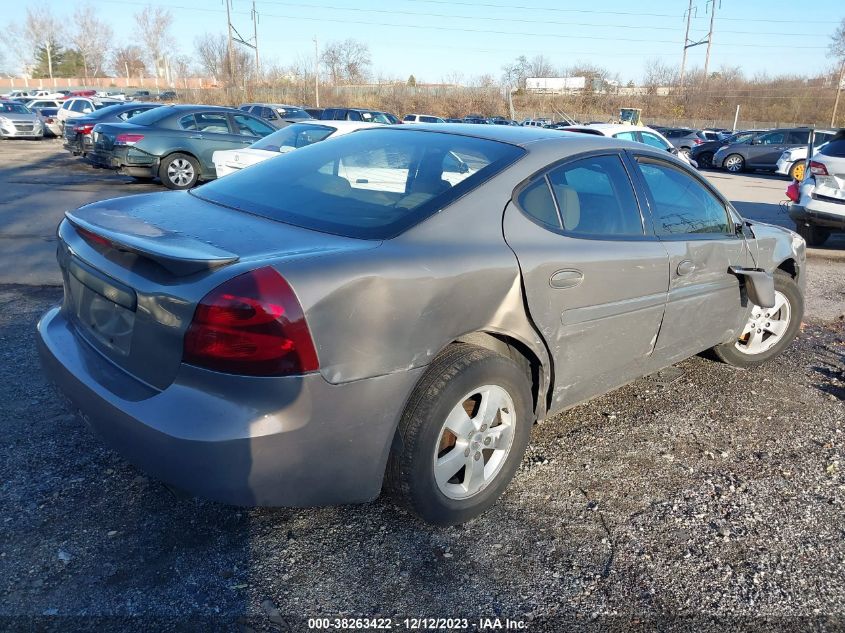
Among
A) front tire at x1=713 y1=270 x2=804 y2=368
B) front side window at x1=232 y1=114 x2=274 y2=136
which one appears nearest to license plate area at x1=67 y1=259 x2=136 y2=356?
front tire at x1=713 y1=270 x2=804 y2=368

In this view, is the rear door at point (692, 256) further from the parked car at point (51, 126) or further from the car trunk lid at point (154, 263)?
the parked car at point (51, 126)

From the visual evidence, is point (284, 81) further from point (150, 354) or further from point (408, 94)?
point (150, 354)

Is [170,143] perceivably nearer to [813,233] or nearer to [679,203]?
[679,203]

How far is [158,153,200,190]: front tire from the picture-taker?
12266mm

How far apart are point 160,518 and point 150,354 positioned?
82cm

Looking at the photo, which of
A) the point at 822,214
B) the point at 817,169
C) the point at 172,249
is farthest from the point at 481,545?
the point at 817,169

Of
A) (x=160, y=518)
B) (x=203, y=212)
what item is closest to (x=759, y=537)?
(x=160, y=518)

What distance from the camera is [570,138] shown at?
325cm

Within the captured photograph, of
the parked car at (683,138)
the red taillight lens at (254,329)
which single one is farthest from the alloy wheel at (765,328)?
the parked car at (683,138)

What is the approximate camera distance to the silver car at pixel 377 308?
208 centimetres

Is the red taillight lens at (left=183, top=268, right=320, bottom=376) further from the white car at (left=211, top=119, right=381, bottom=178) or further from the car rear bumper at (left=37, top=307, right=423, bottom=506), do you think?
the white car at (left=211, top=119, right=381, bottom=178)

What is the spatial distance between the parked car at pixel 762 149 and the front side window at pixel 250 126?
60.8 feet

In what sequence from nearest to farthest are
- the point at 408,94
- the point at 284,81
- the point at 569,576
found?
the point at 569,576, the point at 408,94, the point at 284,81

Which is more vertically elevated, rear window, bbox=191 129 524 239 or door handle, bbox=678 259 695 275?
rear window, bbox=191 129 524 239
